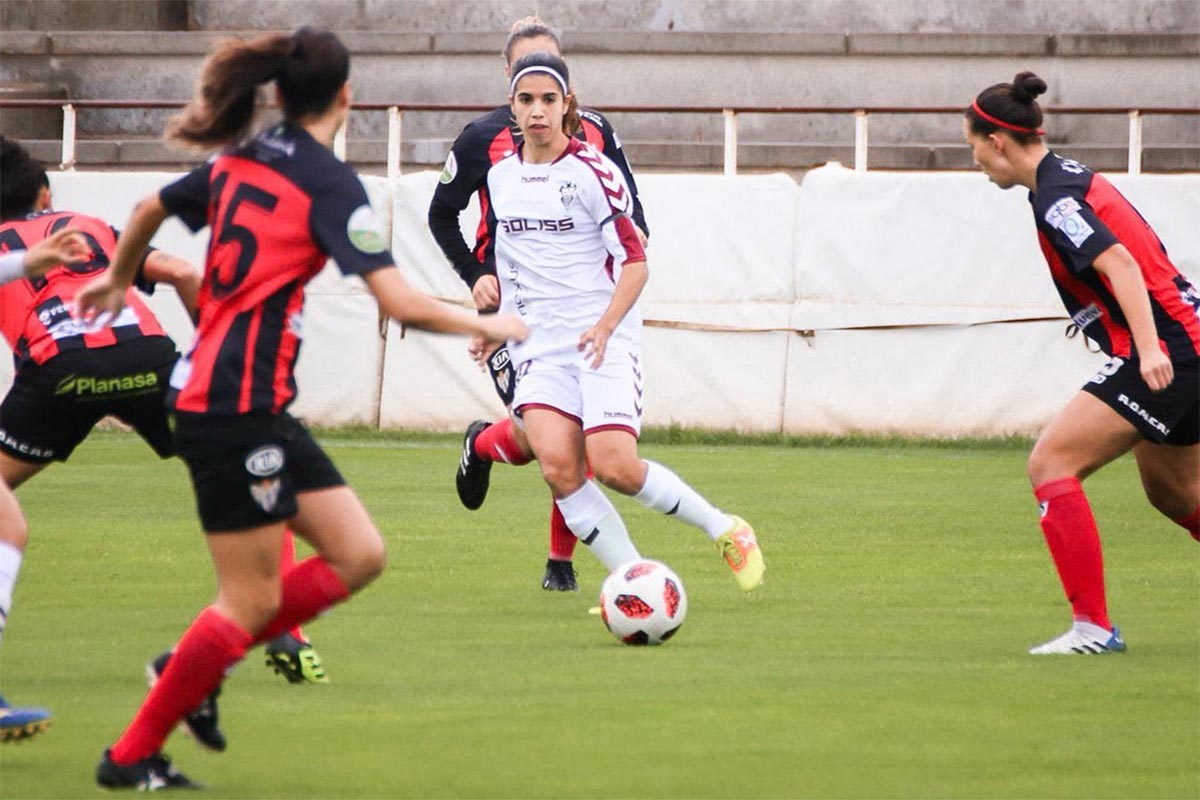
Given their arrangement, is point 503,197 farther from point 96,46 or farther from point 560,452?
point 96,46

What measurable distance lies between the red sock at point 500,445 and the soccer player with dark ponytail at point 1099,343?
274cm

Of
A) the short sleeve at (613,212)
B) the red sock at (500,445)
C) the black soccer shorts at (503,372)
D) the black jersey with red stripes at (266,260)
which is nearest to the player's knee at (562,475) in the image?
the short sleeve at (613,212)

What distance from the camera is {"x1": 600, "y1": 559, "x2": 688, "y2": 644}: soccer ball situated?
6.96 m

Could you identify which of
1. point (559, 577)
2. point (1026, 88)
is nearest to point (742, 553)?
point (559, 577)

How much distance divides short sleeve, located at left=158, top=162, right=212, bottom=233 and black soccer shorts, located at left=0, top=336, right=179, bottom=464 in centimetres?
203

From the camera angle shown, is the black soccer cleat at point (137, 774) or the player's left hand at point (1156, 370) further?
the player's left hand at point (1156, 370)

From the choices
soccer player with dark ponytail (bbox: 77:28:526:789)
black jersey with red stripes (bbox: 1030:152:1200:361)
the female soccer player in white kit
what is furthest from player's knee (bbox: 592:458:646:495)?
soccer player with dark ponytail (bbox: 77:28:526:789)

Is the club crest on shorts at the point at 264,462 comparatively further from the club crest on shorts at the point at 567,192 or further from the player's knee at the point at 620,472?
the club crest on shorts at the point at 567,192

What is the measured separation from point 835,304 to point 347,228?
38.5 ft

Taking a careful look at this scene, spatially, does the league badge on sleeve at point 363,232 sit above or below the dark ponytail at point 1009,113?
below

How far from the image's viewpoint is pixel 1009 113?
22.1ft

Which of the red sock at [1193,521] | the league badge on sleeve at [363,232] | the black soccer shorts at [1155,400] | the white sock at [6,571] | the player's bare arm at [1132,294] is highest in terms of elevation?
the league badge on sleeve at [363,232]

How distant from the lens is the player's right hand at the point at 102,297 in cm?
502

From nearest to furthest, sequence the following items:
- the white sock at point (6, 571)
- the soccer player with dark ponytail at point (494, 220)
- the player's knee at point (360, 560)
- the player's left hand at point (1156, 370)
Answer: the player's knee at point (360, 560) < the white sock at point (6, 571) < the player's left hand at point (1156, 370) < the soccer player with dark ponytail at point (494, 220)
